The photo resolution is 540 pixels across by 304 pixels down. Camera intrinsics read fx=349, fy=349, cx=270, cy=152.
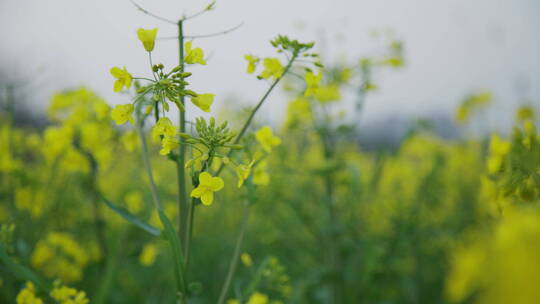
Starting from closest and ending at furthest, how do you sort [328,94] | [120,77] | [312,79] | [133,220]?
[120,77] < [133,220] < [312,79] < [328,94]

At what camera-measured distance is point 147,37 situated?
1.05m

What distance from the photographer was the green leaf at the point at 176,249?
1066mm

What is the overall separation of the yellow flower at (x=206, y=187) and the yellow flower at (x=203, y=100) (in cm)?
23

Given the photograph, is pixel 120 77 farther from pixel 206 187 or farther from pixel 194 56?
pixel 206 187

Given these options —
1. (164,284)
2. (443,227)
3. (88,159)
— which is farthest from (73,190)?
(443,227)

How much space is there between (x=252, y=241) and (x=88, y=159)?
5.72ft

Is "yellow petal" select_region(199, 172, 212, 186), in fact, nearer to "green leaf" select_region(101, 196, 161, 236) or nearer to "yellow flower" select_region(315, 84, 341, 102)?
"green leaf" select_region(101, 196, 161, 236)

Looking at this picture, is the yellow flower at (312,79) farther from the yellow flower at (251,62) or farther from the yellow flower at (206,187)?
the yellow flower at (206,187)

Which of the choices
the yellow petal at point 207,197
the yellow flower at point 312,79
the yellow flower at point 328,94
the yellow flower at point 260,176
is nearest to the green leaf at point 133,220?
the yellow petal at point 207,197

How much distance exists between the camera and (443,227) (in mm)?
4090

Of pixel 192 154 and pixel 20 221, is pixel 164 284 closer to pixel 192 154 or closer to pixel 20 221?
pixel 20 221

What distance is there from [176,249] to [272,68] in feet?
2.35

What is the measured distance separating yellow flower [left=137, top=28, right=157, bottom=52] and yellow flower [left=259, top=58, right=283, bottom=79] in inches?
15.8

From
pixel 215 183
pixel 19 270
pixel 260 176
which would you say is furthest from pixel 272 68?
pixel 19 270
